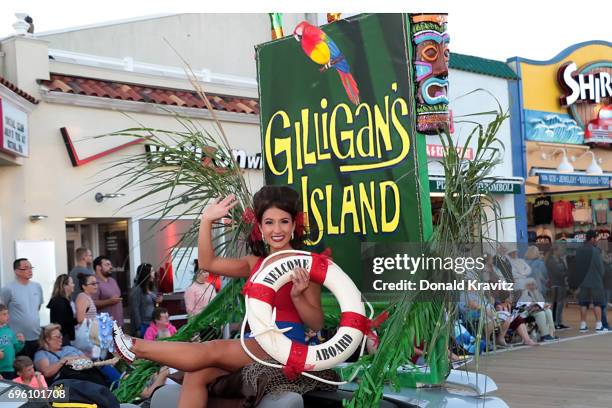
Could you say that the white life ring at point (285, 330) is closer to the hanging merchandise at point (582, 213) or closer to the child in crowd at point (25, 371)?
the child in crowd at point (25, 371)

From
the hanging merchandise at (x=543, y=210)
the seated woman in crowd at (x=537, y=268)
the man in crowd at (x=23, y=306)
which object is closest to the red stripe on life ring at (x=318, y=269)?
the man in crowd at (x=23, y=306)

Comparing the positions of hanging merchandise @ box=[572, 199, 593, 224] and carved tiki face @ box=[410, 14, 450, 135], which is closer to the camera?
carved tiki face @ box=[410, 14, 450, 135]

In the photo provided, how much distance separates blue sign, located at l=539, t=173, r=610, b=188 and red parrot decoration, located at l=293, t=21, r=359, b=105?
14.0 meters

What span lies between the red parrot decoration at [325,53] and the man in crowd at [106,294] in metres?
5.71

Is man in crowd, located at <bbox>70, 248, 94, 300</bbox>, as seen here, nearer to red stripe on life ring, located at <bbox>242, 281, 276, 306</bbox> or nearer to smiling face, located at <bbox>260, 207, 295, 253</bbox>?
smiling face, located at <bbox>260, 207, 295, 253</bbox>

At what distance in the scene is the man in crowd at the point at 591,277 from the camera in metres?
13.3

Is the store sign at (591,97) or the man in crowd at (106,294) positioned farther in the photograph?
the store sign at (591,97)

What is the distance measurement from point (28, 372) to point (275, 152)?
3.05 meters

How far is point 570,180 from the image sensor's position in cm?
1786

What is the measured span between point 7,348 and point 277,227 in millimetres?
4549

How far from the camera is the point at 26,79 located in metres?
11.1

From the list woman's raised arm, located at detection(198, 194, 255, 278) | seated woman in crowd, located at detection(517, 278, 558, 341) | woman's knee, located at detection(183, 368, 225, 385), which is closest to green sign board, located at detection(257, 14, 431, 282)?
woman's raised arm, located at detection(198, 194, 255, 278)

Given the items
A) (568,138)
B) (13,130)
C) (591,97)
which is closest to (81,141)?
(13,130)

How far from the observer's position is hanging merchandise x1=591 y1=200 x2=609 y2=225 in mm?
18875
